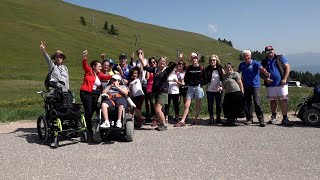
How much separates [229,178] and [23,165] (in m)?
3.68

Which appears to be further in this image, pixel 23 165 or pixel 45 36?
pixel 45 36

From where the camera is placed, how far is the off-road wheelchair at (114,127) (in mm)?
8586

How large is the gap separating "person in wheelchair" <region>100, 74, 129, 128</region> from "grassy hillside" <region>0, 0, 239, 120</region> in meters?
4.80

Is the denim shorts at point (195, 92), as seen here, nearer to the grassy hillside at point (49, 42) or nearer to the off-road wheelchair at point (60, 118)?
the off-road wheelchair at point (60, 118)

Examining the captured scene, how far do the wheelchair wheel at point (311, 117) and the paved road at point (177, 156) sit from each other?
46 cm

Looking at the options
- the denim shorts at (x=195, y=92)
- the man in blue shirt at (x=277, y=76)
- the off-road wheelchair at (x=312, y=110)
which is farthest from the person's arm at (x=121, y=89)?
the off-road wheelchair at (x=312, y=110)

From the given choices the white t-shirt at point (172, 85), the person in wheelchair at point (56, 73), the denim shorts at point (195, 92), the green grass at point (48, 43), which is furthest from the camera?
the green grass at point (48, 43)

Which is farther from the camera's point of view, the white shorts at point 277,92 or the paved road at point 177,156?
the white shorts at point 277,92

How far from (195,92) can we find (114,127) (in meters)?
3.02

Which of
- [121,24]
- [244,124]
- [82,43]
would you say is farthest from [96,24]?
[244,124]

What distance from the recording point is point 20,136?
9.38m

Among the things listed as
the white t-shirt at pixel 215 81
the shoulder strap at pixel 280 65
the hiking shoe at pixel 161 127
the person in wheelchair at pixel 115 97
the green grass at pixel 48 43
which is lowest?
the hiking shoe at pixel 161 127

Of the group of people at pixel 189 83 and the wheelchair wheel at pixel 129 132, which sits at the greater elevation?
the group of people at pixel 189 83

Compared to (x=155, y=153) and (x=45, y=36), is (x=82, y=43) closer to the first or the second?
(x=45, y=36)
